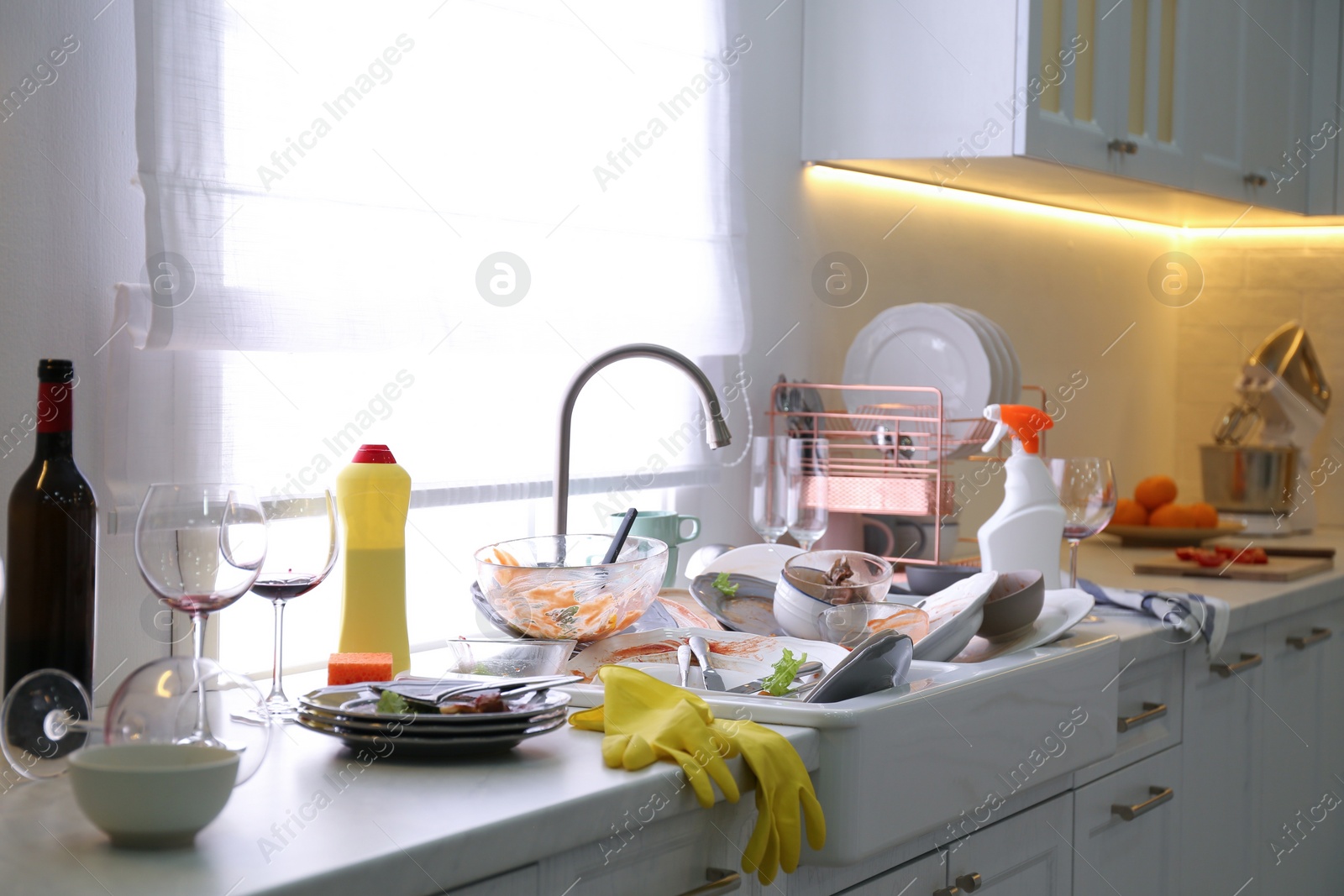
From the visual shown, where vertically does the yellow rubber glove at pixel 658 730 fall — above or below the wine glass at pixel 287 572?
below

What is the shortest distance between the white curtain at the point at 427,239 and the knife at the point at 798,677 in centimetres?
53

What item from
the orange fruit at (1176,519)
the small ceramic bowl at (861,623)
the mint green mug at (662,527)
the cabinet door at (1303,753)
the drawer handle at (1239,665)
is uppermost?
the mint green mug at (662,527)

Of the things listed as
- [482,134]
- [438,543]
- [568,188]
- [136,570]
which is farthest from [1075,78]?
[136,570]

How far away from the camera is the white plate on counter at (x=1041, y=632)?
1.42m

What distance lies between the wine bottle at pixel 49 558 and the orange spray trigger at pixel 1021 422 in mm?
1147

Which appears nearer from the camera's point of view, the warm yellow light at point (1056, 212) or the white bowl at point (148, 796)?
the white bowl at point (148, 796)

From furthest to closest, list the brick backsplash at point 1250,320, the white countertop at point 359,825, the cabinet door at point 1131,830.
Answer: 1. the brick backsplash at point 1250,320
2. the cabinet door at point 1131,830
3. the white countertop at point 359,825

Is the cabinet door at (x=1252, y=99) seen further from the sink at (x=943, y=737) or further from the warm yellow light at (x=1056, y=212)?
the sink at (x=943, y=737)

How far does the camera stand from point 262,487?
138cm

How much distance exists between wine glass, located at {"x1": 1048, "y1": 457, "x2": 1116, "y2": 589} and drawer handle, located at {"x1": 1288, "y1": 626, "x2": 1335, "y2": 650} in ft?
1.84

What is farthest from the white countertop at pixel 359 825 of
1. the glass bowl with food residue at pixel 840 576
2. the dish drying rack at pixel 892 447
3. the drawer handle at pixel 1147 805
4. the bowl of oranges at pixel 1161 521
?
the bowl of oranges at pixel 1161 521

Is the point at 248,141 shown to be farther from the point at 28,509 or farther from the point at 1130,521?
the point at 1130,521

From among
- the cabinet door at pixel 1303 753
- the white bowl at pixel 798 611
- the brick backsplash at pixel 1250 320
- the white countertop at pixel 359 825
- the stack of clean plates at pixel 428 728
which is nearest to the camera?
the white countertop at pixel 359 825

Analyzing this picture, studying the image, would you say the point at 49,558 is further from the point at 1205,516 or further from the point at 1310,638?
the point at 1205,516
